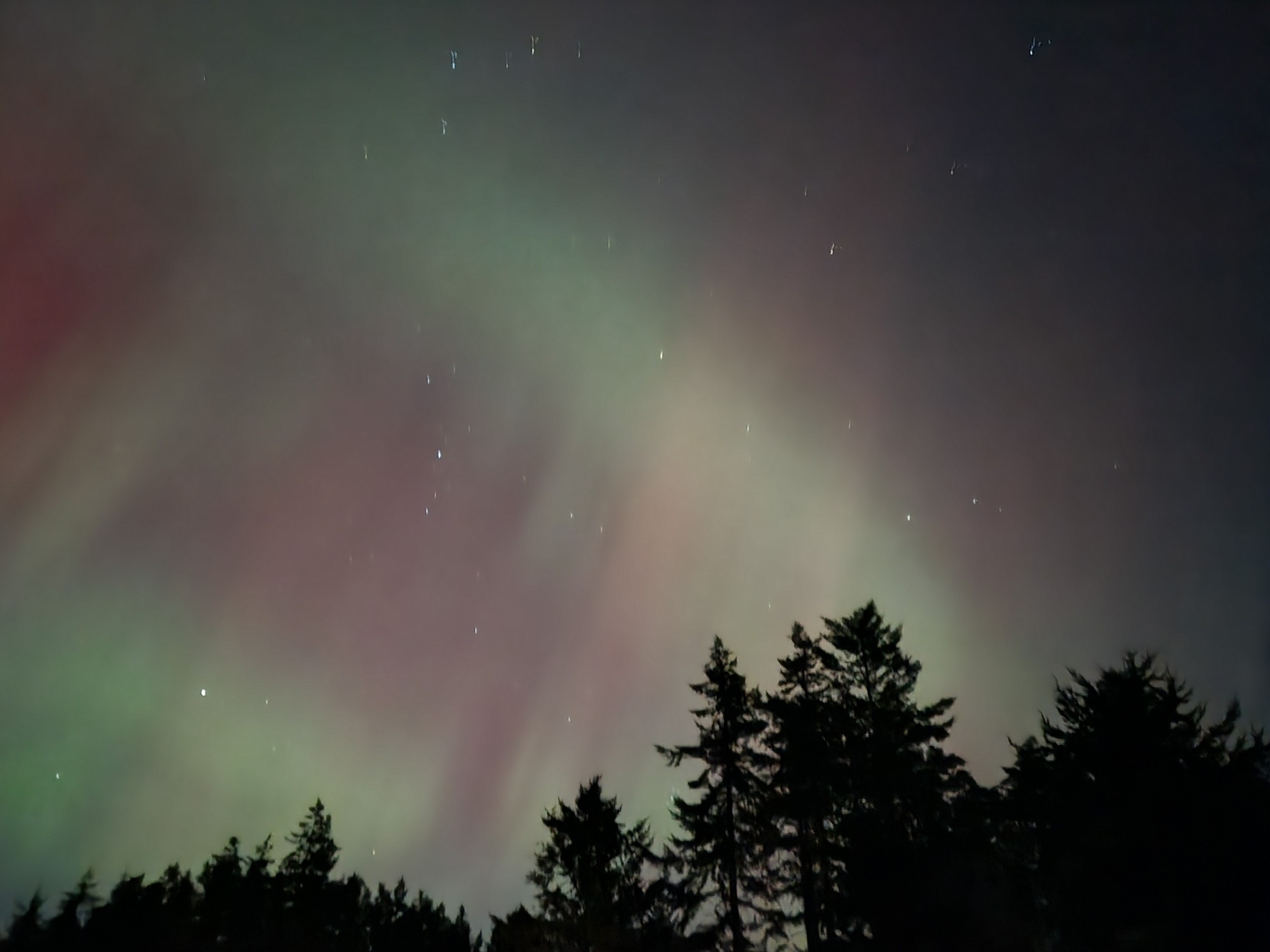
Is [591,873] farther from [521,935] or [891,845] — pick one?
[891,845]

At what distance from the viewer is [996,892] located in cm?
2422

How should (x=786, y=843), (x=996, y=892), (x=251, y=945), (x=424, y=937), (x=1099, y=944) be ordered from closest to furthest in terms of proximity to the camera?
(x=1099, y=944) < (x=996, y=892) < (x=251, y=945) < (x=786, y=843) < (x=424, y=937)

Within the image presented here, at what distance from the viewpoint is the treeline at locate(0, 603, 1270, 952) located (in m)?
21.4

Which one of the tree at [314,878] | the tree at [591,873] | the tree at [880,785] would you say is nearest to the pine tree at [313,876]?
the tree at [314,878]

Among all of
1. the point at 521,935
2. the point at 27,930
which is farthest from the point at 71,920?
the point at 521,935

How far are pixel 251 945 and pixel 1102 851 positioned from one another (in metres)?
32.5

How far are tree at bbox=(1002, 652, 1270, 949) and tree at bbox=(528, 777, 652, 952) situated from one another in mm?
20890

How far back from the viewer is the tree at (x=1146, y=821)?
19.9 meters

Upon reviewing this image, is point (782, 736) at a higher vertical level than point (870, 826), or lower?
higher

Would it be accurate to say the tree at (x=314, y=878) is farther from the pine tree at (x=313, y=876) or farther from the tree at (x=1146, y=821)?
the tree at (x=1146, y=821)

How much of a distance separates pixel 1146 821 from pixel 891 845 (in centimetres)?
787

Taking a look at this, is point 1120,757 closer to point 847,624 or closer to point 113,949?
point 847,624

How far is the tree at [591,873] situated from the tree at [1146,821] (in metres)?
20.9

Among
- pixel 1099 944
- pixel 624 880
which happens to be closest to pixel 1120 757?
pixel 1099 944
